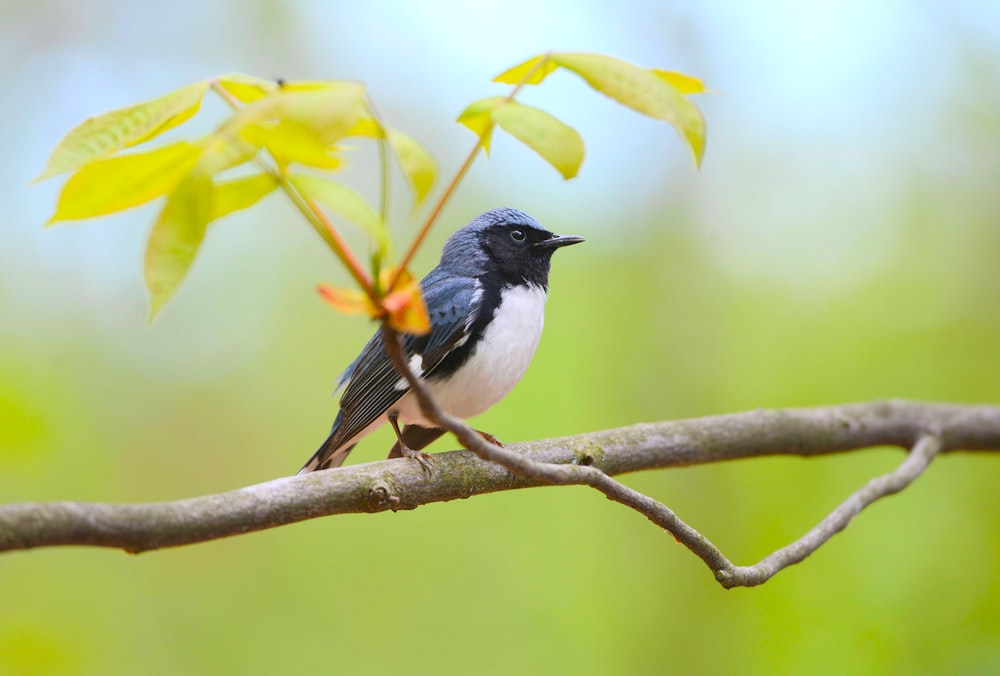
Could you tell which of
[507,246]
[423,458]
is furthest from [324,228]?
[507,246]

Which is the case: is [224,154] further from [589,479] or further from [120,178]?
[589,479]

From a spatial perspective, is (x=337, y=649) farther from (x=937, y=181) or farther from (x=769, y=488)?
(x=937, y=181)

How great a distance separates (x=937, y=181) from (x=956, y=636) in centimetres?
297

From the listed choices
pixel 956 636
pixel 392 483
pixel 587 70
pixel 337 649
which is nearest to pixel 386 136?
pixel 587 70

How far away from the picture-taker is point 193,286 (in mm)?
5785

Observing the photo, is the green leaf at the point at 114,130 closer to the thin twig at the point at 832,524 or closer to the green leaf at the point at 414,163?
the green leaf at the point at 414,163

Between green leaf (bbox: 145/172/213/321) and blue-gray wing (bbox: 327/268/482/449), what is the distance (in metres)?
1.69


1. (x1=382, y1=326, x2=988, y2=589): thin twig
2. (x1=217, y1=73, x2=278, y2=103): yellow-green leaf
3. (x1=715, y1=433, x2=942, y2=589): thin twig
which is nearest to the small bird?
(x1=382, y1=326, x2=988, y2=589): thin twig

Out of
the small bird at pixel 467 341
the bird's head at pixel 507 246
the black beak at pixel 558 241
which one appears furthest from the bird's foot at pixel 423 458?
the black beak at pixel 558 241

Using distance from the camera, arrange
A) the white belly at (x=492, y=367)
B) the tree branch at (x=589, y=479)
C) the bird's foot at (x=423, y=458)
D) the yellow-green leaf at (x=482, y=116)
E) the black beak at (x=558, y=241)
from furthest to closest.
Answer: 1. the black beak at (x=558, y=241)
2. the white belly at (x=492, y=367)
3. the bird's foot at (x=423, y=458)
4. the tree branch at (x=589, y=479)
5. the yellow-green leaf at (x=482, y=116)

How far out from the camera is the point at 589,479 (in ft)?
6.40

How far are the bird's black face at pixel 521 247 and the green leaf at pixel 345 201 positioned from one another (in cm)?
210

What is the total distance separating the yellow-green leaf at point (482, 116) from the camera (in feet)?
4.63

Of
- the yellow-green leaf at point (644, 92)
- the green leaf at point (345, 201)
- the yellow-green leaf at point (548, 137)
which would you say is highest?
the yellow-green leaf at point (644, 92)
